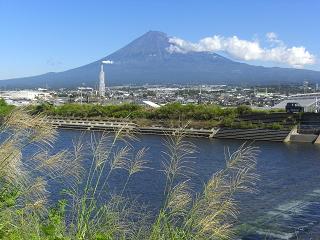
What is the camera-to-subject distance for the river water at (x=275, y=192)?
9547 millimetres

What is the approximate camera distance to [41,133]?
2.42 m

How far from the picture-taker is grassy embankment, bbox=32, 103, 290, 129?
104ft

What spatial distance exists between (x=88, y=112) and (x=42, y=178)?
39.0 metres

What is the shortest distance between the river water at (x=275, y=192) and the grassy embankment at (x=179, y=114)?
8.58m

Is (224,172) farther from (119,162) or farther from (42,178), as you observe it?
(42,178)

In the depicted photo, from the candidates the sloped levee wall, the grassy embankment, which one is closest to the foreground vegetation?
the grassy embankment

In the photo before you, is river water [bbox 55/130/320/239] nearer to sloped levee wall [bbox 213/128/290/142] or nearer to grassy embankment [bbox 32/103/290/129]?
sloped levee wall [bbox 213/128/290/142]

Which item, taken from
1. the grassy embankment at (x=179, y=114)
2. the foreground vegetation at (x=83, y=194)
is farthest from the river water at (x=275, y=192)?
the grassy embankment at (x=179, y=114)

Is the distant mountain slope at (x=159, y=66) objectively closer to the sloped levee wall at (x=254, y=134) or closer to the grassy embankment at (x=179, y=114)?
the grassy embankment at (x=179, y=114)

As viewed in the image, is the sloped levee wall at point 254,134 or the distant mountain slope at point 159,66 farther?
the distant mountain slope at point 159,66

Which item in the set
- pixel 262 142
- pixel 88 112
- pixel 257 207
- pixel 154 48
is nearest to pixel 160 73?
pixel 154 48

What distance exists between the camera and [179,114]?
116ft

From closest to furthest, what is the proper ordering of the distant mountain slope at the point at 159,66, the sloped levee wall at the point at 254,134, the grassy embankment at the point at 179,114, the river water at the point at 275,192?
the river water at the point at 275,192 < the sloped levee wall at the point at 254,134 < the grassy embankment at the point at 179,114 < the distant mountain slope at the point at 159,66

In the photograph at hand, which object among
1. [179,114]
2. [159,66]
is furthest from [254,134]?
[159,66]
